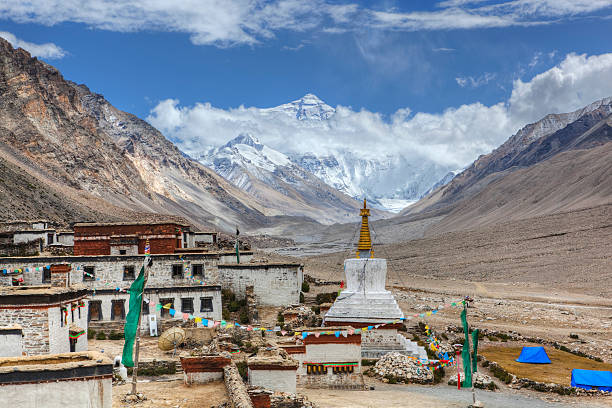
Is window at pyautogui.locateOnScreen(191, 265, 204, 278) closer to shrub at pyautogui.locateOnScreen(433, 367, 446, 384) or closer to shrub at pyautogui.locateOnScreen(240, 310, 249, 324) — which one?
shrub at pyautogui.locateOnScreen(240, 310, 249, 324)

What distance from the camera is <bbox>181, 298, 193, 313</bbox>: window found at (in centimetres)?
2817

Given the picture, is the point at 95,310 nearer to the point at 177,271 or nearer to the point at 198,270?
the point at 177,271

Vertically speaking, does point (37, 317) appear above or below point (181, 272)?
below

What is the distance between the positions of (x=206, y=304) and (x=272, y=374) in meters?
13.0

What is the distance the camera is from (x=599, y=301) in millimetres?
47906

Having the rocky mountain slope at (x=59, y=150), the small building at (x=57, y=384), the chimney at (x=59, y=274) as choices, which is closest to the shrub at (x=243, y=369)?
the small building at (x=57, y=384)

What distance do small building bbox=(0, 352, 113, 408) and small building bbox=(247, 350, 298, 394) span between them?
206 inches

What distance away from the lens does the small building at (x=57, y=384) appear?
1070 centimetres

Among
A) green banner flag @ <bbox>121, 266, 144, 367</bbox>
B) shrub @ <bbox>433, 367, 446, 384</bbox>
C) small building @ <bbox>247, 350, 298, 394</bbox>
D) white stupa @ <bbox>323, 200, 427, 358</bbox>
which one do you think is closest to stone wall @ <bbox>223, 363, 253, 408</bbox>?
small building @ <bbox>247, 350, 298, 394</bbox>

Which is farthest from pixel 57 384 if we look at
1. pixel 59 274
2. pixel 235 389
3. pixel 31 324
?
pixel 59 274

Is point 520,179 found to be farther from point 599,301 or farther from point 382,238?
point 599,301

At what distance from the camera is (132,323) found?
13.9 m

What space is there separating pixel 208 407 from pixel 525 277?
57.6m

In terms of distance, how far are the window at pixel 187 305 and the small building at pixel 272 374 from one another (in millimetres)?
12808
